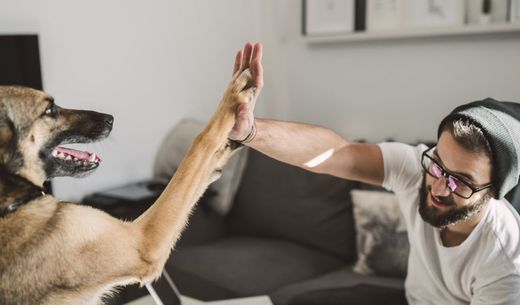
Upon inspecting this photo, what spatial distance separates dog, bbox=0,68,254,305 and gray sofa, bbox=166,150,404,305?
3.18ft

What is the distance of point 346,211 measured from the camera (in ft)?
8.77

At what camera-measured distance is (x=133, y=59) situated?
294 cm

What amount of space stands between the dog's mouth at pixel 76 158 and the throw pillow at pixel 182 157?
166cm

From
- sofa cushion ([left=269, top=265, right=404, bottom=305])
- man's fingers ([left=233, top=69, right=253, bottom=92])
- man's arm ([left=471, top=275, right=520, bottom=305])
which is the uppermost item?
man's fingers ([left=233, top=69, right=253, bottom=92])

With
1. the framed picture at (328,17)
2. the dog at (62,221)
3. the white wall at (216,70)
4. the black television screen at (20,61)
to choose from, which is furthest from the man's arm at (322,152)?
the framed picture at (328,17)

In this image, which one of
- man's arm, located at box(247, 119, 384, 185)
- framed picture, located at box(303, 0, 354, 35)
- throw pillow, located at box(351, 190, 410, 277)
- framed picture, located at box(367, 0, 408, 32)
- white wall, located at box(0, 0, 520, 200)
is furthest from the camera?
framed picture, located at box(303, 0, 354, 35)

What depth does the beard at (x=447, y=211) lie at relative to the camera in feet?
4.59

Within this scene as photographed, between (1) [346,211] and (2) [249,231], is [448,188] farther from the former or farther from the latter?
(2) [249,231]

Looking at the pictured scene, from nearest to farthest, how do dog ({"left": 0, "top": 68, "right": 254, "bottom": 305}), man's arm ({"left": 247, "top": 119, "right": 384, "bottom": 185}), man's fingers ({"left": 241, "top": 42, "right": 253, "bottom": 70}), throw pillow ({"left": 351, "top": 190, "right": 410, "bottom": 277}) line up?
dog ({"left": 0, "top": 68, "right": 254, "bottom": 305})
man's fingers ({"left": 241, "top": 42, "right": 253, "bottom": 70})
man's arm ({"left": 247, "top": 119, "right": 384, "bottom": 185})
throw pillow ({"left": 351, "top": 190, "right": 410, "bottom": 277})

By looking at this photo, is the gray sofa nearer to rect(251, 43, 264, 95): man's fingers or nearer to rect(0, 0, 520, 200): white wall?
rect(0, 0, 520, 200): white wall

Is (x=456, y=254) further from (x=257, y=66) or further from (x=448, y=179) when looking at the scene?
(x=257, y=66)

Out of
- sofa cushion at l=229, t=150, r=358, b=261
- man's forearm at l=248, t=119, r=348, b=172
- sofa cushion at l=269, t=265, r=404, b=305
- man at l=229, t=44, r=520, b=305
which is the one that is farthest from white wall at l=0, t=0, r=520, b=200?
man's forearm at l=248, t=119, r=348, b=172

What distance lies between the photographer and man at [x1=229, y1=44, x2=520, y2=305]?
4.37 ft

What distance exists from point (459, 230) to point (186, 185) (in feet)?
2.48
